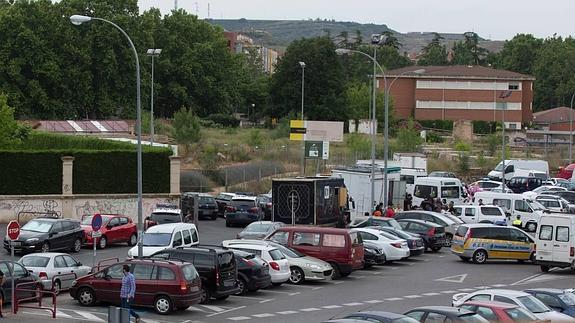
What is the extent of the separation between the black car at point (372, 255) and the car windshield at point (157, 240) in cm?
732

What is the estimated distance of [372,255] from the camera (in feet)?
122

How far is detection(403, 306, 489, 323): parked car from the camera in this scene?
19562 mm

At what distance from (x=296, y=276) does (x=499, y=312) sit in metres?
12.0

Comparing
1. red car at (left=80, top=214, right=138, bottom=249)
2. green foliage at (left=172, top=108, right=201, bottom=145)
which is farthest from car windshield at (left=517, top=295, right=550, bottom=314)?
green foliage at (left=172, top=108, right=201, bottom=145)

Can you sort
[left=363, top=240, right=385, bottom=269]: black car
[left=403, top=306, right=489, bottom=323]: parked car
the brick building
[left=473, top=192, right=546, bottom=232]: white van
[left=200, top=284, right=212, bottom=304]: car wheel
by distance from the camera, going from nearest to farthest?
1. [left=403, top=306, right=489, bottom=323]: parked car
2. [left=200, top=284, right=212, bottom=304]: car wheel
3. [left=363, top=240, right=385, bottom=269]: black car
4. [left=473, top=192, right=546, bottom=232]: white van
5. the brick building

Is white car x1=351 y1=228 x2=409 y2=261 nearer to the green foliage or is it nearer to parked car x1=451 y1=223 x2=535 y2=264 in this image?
parked car x1=451 y1=223 x2=535 y2=264

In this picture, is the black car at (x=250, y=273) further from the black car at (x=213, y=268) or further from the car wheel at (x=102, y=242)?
the car wheel at (x=102, y=242)

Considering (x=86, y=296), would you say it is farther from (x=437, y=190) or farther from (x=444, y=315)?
(x=437, y=190)

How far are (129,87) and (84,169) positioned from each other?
40419 millimetres

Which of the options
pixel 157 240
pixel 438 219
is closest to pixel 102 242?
pixel 157 240

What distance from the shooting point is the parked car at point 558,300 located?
79.8ft

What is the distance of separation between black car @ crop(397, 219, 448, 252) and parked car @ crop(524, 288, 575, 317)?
58.9 ft

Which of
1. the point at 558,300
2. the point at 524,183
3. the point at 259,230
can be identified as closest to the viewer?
the point at 558,300

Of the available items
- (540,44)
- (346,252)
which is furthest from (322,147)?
(540,44)
